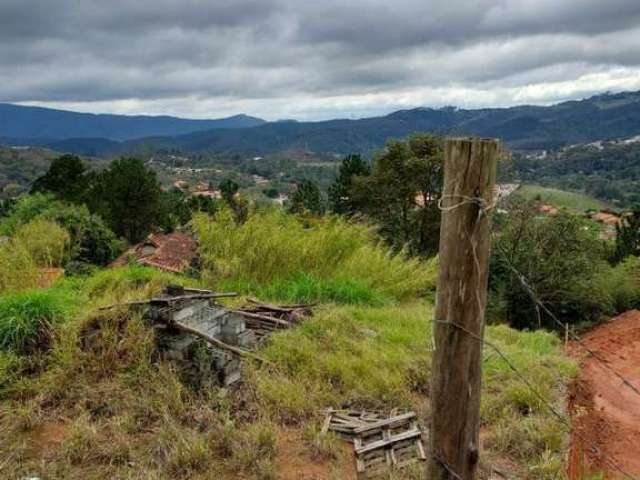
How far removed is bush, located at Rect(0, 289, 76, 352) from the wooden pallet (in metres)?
2.46

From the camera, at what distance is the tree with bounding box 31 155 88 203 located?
25.1m

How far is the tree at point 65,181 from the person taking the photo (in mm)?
25078

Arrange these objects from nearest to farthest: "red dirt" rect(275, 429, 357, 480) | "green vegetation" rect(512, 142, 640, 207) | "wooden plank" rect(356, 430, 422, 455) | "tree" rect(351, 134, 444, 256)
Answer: "red dirt" rect(275, 429, 357, 480) < "wooden plank" rect(356, 430, 422, 455) < "tree" rect(351, 134, 444, 256) < "green vegetation" rect(512, 142, 640, 207)

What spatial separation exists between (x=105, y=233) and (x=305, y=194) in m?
10.6

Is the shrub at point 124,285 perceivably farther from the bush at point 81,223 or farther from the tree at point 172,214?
the tree at point 172,214

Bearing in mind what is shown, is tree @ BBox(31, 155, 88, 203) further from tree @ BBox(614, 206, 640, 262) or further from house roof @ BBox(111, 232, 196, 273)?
tree @ BBox(614, 206, 640, 262)

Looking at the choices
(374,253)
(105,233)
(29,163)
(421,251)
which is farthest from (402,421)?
(29,163)

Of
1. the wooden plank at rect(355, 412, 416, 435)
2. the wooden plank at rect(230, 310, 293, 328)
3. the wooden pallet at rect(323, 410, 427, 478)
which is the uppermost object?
the wooden plank at rect(230, 310, 293, 328)

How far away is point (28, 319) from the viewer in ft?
14.0

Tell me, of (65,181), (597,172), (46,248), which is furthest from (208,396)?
(597,172)

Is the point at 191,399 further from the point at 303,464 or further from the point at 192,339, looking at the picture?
the point at 303,464

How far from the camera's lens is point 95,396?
3.80 m

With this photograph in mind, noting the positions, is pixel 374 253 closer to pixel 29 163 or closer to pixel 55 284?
pixel 55 284

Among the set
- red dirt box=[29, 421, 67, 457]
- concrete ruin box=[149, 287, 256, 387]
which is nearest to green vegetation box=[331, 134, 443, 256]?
concrete ruin box=[149, 287, 256, 387]
